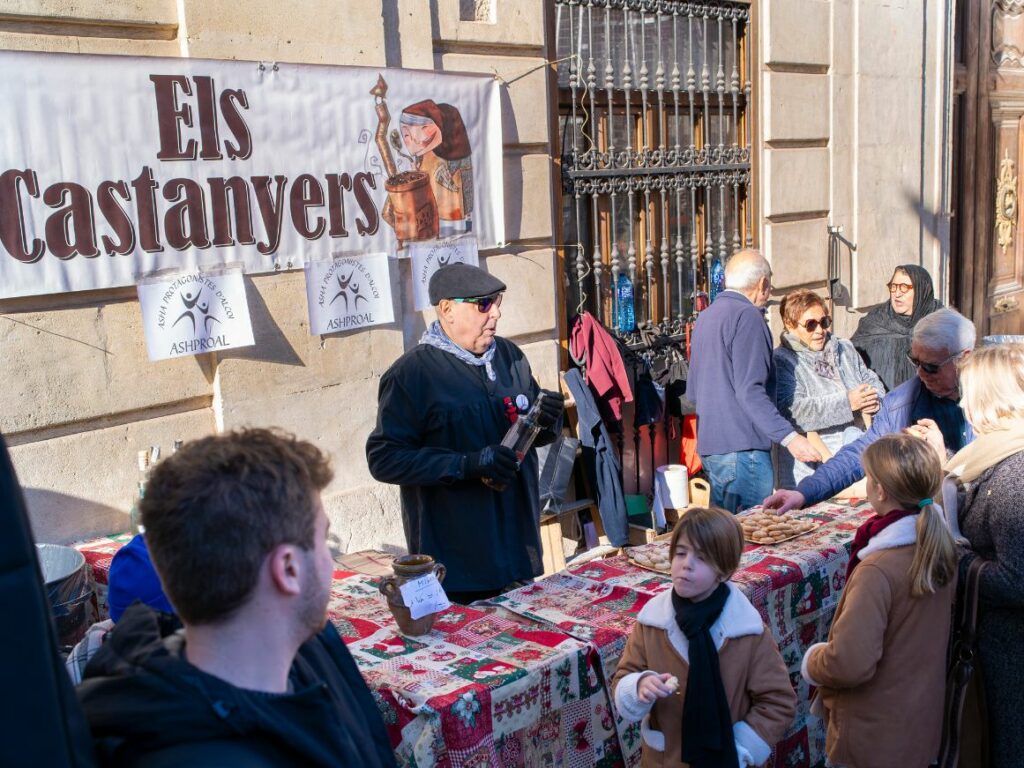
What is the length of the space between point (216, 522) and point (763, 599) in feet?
7.91

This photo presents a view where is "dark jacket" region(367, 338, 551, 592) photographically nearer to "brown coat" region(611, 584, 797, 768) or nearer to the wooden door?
"brown coat" region(611, 584, 797, 768)

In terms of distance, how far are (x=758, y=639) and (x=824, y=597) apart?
1.20m

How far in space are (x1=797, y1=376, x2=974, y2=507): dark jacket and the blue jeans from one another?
94cm

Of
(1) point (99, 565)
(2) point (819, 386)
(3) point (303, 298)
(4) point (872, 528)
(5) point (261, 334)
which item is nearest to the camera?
(4) point (872, 528)

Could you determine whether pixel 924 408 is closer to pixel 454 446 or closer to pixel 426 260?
pixel 454 446

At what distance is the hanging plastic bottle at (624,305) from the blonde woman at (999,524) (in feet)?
11.3

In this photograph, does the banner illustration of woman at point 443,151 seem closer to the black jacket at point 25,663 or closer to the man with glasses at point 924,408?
the man with glasses at point 924,408

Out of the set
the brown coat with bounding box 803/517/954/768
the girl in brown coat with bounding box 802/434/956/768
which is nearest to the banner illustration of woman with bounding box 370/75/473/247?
the girl in brown coat with bounding box 802/434/956/768

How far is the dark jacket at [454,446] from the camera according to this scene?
367 cm

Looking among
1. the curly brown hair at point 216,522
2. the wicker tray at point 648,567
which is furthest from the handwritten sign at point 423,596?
the curly brown hair at point 216,522

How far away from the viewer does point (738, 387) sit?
16.8 feet

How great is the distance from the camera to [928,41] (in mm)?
8570

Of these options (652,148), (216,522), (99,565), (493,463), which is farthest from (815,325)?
(216,522)

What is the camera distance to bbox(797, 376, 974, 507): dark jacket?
4.12 m
